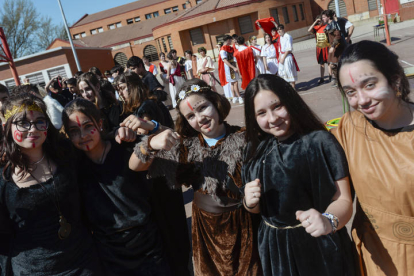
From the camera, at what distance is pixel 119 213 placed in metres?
2.15

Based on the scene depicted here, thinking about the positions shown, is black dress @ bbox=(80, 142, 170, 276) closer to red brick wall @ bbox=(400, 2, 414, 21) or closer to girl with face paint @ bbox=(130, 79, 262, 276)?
girl with face paint @ bbox=(130, 79, 262, 276)

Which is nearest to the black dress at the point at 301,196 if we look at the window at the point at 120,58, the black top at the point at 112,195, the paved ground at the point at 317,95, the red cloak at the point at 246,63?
the black top at the point at 112,195

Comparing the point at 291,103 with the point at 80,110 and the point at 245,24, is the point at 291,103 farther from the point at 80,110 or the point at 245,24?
the point at 245,24

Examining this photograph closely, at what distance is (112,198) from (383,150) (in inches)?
63.0

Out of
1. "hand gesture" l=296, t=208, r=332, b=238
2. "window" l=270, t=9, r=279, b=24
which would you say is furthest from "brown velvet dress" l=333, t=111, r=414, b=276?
"window" l=270, t=9, r=279, b=24

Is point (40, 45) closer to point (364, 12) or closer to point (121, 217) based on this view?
point (364, 12)

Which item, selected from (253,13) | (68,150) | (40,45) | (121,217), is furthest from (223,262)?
(40,45)

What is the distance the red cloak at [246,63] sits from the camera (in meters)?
9.73

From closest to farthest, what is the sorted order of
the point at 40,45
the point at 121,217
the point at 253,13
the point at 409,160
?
the point at 409,160
the point at 121,217
the point at 253,13
the point at 40,45

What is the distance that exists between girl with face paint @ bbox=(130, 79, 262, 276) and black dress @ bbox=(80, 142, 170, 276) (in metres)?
0.14

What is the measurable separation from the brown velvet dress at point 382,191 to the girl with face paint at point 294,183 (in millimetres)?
A: 76

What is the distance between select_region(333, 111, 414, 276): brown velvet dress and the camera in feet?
4.84

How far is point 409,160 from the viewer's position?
145 cm

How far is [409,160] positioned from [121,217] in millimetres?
1662
